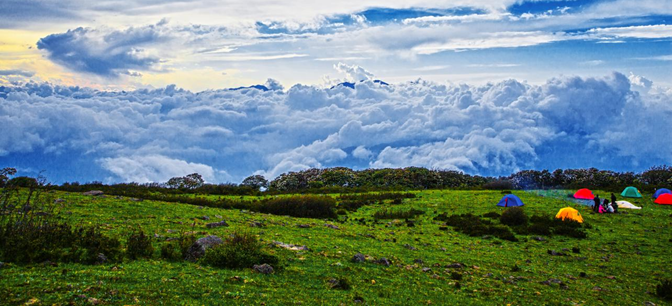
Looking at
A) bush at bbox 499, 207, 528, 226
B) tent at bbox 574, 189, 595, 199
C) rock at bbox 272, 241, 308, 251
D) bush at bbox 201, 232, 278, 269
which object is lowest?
tent at bbox 574, 189, 595, 199

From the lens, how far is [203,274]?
1233cm

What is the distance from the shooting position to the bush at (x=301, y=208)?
104ft

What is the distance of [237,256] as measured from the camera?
531 inches

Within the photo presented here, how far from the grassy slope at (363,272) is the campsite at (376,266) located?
0.05 metres

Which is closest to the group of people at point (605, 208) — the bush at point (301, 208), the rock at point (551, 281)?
the bush at point (301, 208)

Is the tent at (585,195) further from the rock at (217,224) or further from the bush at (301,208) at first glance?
the rock at (217,224)

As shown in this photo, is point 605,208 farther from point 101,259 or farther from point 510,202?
point 101,259

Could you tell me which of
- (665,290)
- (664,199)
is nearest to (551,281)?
(665,290)

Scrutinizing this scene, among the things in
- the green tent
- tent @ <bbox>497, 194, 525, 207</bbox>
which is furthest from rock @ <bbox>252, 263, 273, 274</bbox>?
the green tent

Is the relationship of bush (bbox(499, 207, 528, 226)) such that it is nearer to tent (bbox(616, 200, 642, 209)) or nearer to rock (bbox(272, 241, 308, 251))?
tent (bbox(616, 200, 642, 209))

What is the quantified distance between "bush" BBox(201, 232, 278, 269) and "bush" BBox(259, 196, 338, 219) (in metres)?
17.1

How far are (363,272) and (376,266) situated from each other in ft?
3.72

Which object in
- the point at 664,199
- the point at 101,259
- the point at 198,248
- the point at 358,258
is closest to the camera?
the point at 101,259

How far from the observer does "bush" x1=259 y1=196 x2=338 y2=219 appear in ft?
104
